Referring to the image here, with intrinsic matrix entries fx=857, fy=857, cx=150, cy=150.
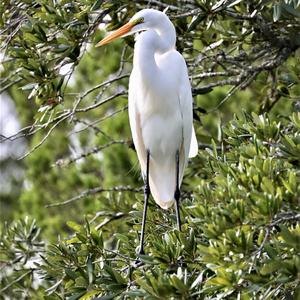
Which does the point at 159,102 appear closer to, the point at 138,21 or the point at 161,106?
the point at 161,106

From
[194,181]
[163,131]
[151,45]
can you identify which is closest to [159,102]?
[163,131]

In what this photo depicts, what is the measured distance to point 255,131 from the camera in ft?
7.80

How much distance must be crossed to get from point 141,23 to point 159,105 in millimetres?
338

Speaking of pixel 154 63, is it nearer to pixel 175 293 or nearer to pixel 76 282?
pixel 76 282

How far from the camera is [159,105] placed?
10.8 ft

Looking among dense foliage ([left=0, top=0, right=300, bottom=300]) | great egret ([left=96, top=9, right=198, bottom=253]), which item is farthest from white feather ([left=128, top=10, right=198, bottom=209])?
dense foliage ([left=0, top=0, right=300, bottom=300])

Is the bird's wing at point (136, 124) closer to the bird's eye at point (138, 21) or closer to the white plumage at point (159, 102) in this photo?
the white plumage at point (159, 102)

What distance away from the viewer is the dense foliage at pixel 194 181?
6.72 feet

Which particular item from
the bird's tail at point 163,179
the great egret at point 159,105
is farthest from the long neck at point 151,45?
the bird's tail at point 163,179

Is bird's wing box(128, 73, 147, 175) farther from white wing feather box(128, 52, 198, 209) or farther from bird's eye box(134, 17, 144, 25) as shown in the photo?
bird's eye box(134, 17, 144, 25)

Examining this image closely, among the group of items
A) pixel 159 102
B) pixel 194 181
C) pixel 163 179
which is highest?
pixel 159 102

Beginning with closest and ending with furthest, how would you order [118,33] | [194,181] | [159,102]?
[118,33] → [159,102] → [194,181]

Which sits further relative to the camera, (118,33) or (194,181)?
(194,181)

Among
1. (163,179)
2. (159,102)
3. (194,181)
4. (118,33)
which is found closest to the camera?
(118,33)
